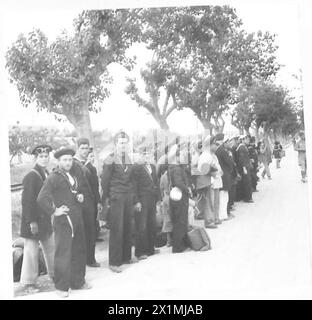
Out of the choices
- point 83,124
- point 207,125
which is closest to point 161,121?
point 207,125

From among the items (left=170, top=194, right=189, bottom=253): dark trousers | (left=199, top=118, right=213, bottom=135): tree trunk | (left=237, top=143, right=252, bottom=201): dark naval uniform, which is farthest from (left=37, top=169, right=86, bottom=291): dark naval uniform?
(left=237, top=143, right=252, bottom=201): dark naval uniform

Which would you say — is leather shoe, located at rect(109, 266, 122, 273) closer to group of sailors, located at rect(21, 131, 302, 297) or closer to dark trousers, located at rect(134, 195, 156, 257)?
group of sailors, located at rect(21, 131, 302, 297)

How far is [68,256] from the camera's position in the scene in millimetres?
3479

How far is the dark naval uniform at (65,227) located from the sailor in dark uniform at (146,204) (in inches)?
16.5

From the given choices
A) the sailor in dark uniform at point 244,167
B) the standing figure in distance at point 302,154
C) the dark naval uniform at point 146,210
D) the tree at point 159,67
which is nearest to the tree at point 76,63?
the tree at point 159,67

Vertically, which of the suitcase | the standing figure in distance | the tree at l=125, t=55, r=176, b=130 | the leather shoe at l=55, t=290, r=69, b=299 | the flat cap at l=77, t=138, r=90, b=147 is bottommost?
the leather shoe at l=55, t=290, r=69, b=299

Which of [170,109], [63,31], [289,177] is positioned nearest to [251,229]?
[289,177]

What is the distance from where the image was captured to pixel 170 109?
366 centimetres

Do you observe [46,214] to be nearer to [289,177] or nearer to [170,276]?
[170,276]

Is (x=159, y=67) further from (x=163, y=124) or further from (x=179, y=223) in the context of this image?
(x=179, y=223)

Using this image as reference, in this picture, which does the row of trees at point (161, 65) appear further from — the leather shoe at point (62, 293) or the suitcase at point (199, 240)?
the leather shoe at point (62, 293)

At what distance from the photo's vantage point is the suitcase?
3.58 m

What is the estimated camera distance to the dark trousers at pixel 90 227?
3.53 meters
